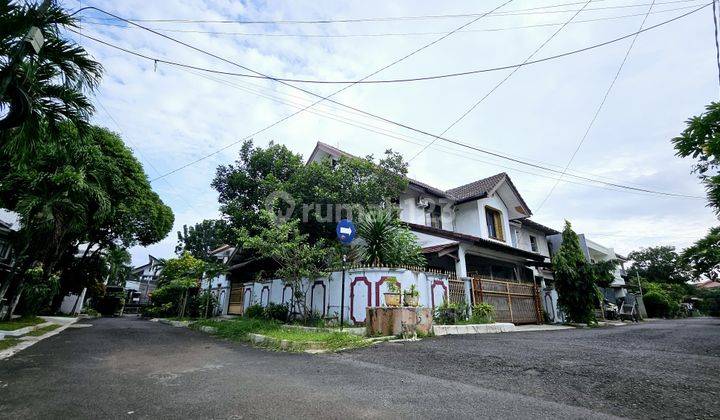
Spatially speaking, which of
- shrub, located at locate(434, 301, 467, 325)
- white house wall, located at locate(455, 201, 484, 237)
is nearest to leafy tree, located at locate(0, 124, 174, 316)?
shrub, located at locate(434, 301, 467, 325)

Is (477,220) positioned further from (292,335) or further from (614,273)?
(614,273)

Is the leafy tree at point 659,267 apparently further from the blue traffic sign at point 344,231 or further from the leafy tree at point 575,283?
the blue traffic sign at point 344,231

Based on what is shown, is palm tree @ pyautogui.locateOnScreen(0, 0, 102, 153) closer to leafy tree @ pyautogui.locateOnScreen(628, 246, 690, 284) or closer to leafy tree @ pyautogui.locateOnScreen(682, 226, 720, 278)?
leafy tree @ pyautogui.locateOnScreen(682, 226, 720, 278)

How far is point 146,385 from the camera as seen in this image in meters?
4.04

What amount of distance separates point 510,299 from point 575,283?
336 cm

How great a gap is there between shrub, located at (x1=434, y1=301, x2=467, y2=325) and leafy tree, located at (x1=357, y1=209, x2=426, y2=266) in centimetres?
179

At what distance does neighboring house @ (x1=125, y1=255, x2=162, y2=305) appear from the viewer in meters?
41.6

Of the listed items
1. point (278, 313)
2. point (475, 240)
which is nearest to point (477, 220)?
point (475, 240)

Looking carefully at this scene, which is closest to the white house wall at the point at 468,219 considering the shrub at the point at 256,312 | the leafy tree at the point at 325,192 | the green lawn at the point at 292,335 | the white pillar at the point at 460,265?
the white pillar at the point at 460,265

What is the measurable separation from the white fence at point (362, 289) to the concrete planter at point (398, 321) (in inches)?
Answer: 48.4

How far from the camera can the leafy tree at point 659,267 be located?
47844 mm

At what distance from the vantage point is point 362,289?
1080 cm

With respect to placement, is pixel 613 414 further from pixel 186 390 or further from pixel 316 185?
pixel 316 185

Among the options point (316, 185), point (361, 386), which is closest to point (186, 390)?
point (361, 386)
